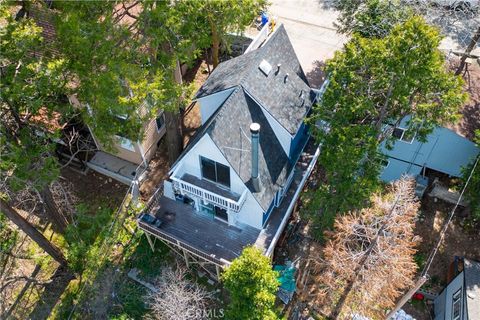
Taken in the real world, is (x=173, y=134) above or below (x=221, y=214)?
above

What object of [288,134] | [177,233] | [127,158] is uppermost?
[288,134]

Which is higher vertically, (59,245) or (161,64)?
(161,64)

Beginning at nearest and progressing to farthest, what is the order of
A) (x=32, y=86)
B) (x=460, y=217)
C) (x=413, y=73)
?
(x=32, y=86)
(x=413, y=73)
(x=460, y=217)

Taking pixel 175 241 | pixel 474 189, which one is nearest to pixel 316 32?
pixel 474 189

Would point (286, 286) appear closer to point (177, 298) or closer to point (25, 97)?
point (177, 298)

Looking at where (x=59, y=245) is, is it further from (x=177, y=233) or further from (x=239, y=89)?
(x=239, y=89)

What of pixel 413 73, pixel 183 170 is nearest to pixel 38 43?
pixel 183 170

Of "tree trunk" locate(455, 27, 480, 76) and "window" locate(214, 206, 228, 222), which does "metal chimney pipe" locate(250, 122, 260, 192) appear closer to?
"window" locate(214, 206, 228, 222)

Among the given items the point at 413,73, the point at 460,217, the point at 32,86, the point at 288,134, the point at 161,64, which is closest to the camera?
the point at 32,86
